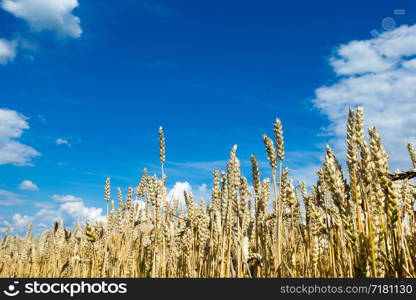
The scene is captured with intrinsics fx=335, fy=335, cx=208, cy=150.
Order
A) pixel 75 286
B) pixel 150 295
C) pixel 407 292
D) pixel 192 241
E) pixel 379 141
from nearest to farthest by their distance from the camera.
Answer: pixel 407 292 < pixel 379 141 < pixel 150 295 < pixel 75 286 < pixel 192 241

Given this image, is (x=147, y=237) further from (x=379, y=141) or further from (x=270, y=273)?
(x=379, y=141)

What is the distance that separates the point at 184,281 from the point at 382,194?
149 cm

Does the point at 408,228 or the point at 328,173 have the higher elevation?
the point at 328,173

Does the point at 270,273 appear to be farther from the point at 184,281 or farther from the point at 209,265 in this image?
the point at 184,281

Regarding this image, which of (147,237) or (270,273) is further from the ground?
(147,237)

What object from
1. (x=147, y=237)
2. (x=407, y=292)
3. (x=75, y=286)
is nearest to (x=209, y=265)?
(x=75, y=286)

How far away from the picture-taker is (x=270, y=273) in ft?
10.6

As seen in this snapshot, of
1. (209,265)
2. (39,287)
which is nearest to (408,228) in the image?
(209,265)

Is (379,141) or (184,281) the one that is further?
(184,281)

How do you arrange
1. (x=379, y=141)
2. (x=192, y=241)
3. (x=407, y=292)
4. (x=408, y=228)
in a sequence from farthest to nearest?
(x=192, y=241) < (x=408, y=228) < (x=379, y=141) < (x=407, y=292)

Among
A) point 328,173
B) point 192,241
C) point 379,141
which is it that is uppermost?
point 379,141

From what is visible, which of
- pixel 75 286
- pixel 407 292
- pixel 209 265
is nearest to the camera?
pixel 407 292

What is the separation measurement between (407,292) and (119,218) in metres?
4.03

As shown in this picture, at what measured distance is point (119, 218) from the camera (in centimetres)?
515
